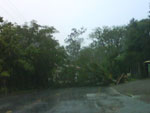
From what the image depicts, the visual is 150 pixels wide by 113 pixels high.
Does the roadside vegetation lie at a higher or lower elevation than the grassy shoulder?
higher

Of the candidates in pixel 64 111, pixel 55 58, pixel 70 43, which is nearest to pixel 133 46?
pixel 55 58

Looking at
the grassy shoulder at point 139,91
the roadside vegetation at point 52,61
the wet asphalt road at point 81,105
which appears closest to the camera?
the wet asphalt road at point 81,105

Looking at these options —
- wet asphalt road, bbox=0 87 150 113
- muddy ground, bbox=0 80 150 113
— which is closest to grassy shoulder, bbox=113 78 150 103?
muddy ground, bbox=0 80 150 113

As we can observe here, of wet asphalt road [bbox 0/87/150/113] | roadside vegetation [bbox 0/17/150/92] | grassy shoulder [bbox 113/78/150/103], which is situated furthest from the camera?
roadside vegetation [bbox 0/17/150/92]

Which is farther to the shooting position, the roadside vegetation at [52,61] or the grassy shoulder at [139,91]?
the roadside vegetation at [52,61]

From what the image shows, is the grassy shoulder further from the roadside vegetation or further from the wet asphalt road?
the roadside vegetation

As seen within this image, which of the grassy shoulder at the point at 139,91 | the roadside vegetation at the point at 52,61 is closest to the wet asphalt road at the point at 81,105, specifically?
the grassy shoulder at the point at 139,91

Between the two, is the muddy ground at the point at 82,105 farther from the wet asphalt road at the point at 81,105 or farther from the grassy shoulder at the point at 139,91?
the grassy shoulder at the point at 139,91

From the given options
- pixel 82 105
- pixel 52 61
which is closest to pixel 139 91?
pixel 82 105

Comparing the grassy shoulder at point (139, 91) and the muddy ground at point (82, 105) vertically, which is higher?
the grassy shoulder at point (139, 91)

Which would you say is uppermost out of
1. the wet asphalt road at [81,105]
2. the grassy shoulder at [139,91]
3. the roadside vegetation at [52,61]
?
the roadside vegetation at [52,61]

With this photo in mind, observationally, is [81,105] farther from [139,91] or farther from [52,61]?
[52,61]

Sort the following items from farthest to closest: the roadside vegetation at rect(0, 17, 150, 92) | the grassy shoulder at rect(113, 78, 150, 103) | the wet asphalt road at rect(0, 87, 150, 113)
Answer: the roadside vegetation at rect(0, 17, 150, 92) → the grassy shoulder at rect(113, 78, 150, 103) → the wet asphalt road at rect(0, 87, 150, 113)

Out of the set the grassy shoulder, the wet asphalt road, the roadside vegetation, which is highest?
the roadside vegetation
